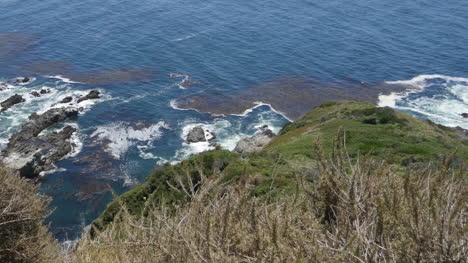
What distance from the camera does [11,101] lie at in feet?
182

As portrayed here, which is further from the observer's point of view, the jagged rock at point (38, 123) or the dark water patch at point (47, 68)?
the dark water patch at point (47, 68)

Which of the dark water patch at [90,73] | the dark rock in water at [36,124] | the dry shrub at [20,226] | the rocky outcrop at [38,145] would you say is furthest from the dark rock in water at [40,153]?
the dry shrub at [20,226]

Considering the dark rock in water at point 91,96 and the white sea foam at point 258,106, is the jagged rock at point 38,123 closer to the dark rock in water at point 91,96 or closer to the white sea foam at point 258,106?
the dark rock in water at point 91,96

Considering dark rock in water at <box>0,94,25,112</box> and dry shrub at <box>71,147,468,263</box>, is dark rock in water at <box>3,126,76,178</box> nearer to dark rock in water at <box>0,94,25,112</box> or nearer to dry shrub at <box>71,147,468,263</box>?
dark rock in water at <box>0,94,25,112</box>

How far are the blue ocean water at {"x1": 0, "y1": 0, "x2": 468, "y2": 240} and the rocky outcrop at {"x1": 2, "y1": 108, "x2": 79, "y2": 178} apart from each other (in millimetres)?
1212

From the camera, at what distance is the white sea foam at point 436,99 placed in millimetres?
57406

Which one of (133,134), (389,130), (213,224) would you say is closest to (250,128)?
(133,134)

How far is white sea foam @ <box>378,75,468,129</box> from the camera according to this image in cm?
5741

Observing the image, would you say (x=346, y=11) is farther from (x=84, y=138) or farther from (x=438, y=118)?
(x=84, y=138)

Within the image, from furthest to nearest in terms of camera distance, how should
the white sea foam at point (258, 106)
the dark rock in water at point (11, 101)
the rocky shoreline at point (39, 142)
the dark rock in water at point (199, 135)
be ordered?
the white sea foam at point (258, 106) < the dark rock in water at point (11, 101) < the dark rock in water at point (199, 135) < the rocky shoreline at point (39, 142)

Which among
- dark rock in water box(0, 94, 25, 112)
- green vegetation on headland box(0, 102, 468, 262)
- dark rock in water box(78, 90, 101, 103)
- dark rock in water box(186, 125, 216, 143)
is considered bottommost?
dark rock in water box(186, 125, 216, 143)

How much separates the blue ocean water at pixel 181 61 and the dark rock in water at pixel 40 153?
3.65 ft

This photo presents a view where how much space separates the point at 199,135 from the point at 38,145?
17.2 m

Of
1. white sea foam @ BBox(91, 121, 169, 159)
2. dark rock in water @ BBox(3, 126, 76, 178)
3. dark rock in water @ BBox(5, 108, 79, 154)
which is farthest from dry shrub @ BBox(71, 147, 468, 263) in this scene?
dark rock in water @ BBox(5, 108, 79, 154)
